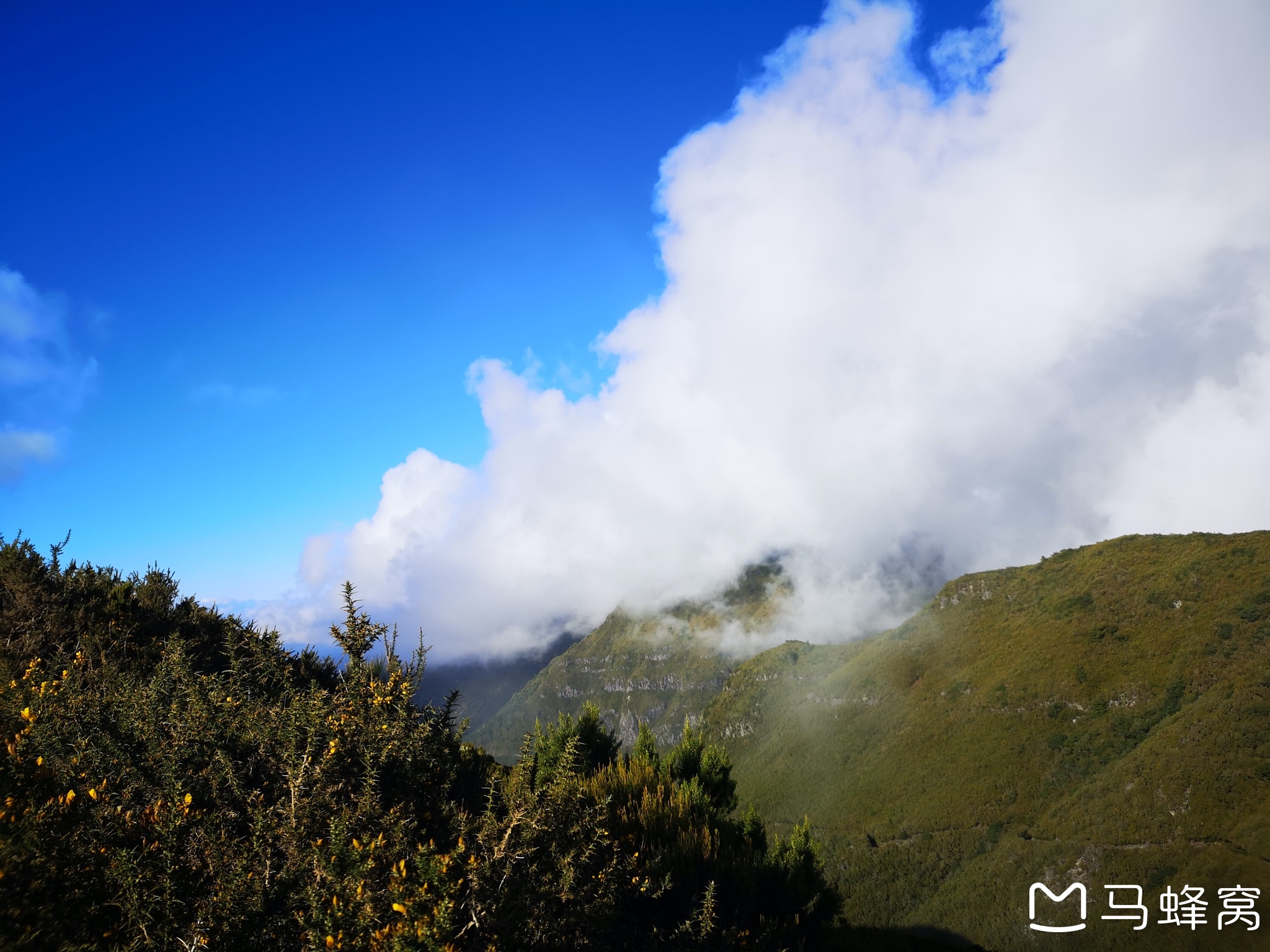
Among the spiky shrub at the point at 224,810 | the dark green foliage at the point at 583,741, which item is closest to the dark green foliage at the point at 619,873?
the spiky shrub at the point at 224,810

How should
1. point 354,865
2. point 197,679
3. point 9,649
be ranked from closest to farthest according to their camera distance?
point 354,865 → point 197,679 → point 9,649

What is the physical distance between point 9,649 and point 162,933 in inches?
314

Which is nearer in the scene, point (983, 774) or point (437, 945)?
point (437, 945)

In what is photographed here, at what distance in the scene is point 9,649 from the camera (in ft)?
29.2

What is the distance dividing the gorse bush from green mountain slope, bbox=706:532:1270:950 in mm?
88529

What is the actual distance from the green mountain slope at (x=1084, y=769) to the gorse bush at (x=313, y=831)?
8853 cm

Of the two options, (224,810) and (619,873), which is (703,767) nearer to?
(619,873)

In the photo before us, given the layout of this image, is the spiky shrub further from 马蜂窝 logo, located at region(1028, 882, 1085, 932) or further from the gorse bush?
马蜂窝 logo, located at region(1028, 882, 1085, 932)

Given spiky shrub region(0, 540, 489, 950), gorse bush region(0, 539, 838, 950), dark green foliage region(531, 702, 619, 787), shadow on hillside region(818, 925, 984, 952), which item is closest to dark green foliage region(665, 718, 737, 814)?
dark green foliage region(531, 702, 619, 787)

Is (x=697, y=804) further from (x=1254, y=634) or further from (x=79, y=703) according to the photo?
(x=1254, y=634)

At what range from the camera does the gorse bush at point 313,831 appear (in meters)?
4.00

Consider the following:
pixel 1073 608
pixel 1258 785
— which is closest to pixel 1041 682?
pixel 1073 608

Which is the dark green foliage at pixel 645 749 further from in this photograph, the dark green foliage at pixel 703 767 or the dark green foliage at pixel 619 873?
the dark green foliage at pixel 619 873

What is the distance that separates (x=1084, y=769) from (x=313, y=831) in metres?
181
